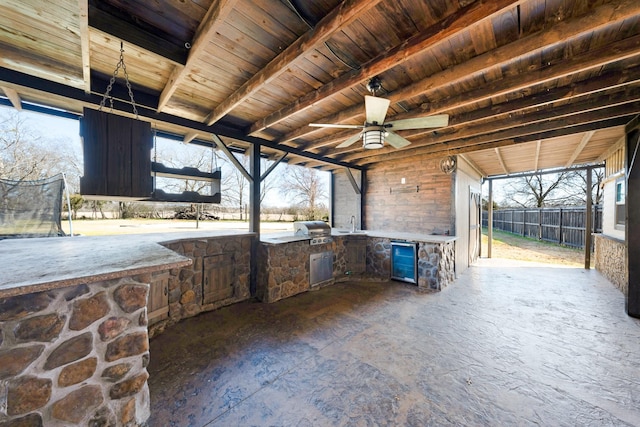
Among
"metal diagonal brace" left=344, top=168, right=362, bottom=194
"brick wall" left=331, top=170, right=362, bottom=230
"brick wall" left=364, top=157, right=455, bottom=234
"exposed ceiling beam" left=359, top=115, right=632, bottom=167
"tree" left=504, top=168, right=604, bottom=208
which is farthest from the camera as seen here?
"tree" left=504, top=168, right=604, bottom=208

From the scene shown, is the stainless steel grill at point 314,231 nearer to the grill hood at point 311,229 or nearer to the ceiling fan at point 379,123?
the grill hood at point 311,229

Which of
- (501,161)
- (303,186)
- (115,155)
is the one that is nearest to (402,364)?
(115,155)

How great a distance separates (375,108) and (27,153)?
6.97 m

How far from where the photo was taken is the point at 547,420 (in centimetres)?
173

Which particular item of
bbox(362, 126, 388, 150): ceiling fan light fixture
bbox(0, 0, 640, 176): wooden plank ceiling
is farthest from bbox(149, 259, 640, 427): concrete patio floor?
bbox(0, 0, 640, 176): wooden plank ceiling

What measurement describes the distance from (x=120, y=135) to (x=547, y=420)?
12.8 feet

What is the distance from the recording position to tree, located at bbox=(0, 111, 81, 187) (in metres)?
4.39

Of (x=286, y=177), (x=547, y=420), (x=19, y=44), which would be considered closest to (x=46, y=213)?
(x=19, y=44)

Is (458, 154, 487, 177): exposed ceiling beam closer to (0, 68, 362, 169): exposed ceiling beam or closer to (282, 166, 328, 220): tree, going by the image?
(0, 68, 362, 169): exposed ceiling beam

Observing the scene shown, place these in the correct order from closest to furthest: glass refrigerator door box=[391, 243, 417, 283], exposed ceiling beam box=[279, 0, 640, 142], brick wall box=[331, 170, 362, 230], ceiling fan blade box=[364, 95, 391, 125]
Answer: exposed ceiling beam box=[279, 0, 640, 142], ceiling fan blade box=[364, 95, 391, 125], glass refrigerator door box=[391, 243, 417, 283], brick wall box=[331, 170, 362, 230]

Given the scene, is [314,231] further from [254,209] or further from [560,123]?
[560,123]

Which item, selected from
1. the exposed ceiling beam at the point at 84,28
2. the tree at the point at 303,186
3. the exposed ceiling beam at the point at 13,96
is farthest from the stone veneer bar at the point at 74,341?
the tree at the point at 303,186

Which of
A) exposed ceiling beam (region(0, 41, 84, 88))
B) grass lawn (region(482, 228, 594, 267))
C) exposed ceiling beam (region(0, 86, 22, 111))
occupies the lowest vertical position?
grass lawn (region(482, 228, 594, 267))

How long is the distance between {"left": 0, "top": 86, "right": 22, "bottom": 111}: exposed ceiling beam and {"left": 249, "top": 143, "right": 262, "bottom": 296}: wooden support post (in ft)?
8.75
